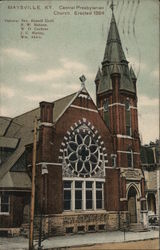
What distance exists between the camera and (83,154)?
22.6 metres

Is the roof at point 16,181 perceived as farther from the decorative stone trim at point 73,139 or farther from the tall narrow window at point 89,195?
the tall narrow window at point 89,195

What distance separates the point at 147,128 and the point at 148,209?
7.62m

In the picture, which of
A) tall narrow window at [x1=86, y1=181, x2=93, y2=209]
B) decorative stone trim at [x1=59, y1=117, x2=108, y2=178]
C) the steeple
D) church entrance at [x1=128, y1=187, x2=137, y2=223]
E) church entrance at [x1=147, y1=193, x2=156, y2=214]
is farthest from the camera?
church entrance at [x1=128, y1=187, x2=137, y2=223]

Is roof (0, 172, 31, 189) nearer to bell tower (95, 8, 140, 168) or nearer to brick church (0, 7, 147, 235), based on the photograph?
brick church (0, 7, 147, 235)

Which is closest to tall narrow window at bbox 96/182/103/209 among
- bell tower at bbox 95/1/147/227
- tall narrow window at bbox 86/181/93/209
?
tall narrow window at bbox 86/181/93/209

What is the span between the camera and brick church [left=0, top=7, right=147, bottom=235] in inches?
802

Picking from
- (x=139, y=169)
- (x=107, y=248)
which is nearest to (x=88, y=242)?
(x=107, y=248)

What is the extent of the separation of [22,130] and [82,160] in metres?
4.09

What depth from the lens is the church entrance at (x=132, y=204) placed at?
24.7 metres

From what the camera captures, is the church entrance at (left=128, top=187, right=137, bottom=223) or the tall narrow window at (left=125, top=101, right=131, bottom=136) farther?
the tall narrow window at (left=125, top=101, right=131, bottom=136)

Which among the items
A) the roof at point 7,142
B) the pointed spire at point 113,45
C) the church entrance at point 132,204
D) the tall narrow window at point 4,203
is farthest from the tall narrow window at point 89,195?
the pointed spire at point 113,45

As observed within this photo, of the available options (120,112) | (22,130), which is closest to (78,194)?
(22,130)

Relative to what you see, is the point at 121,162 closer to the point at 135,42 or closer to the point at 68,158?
the point at 68,158

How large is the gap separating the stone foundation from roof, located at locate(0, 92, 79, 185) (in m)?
3.58
